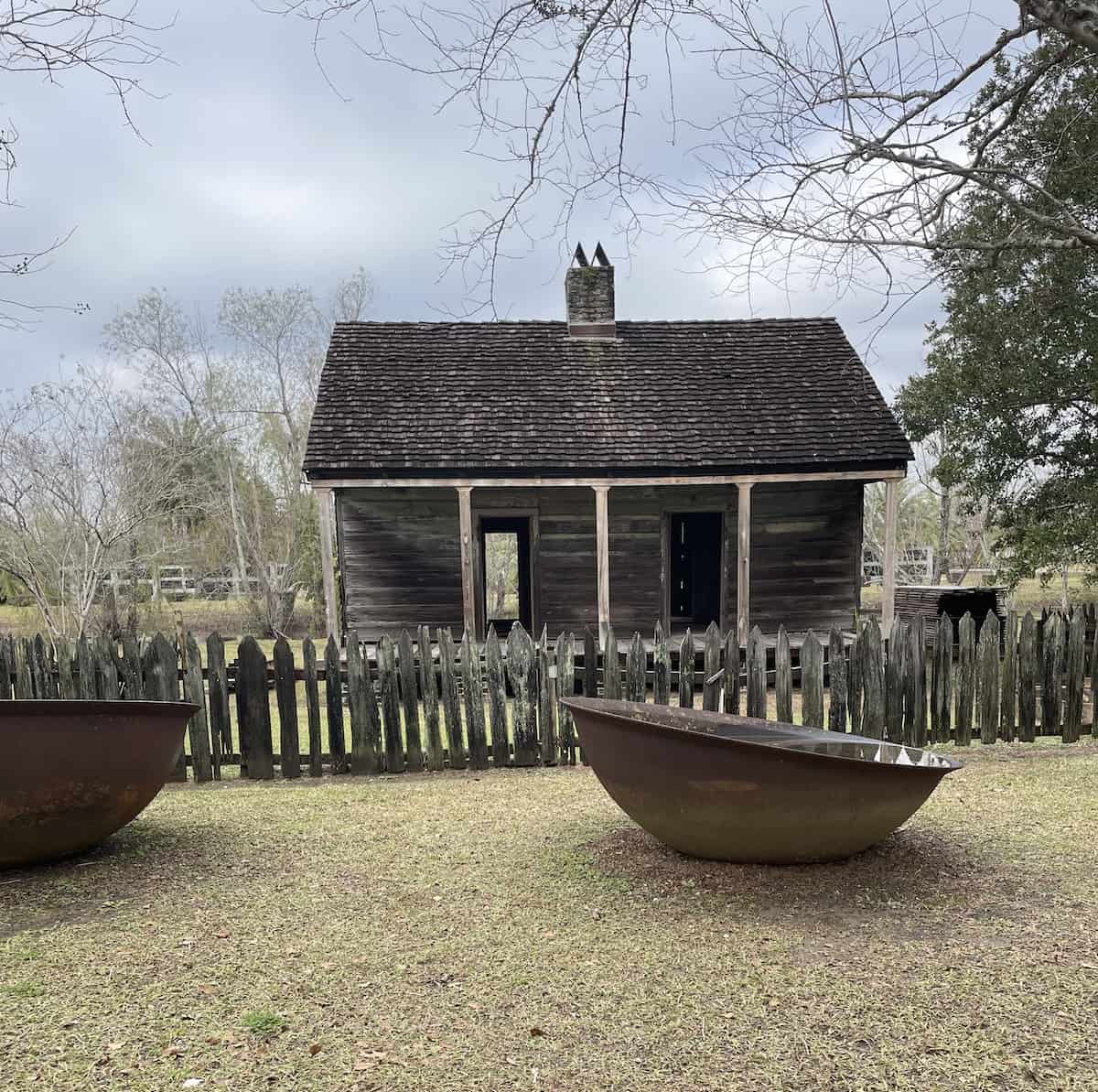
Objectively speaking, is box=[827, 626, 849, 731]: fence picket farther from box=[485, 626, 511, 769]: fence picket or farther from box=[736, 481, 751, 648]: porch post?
box=[736, 481, 751, 648]: porch post

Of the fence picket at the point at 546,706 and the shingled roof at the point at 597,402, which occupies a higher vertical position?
the shingled roof at the point at 597,402

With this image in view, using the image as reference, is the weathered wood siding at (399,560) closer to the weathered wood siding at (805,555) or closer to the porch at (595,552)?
the porch at (595,552)

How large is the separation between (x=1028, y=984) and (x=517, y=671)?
482 cm

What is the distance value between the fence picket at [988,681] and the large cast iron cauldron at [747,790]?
13.1ft

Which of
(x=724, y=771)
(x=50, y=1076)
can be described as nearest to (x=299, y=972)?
(x=50, y=1076)

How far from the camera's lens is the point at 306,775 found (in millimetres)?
7820

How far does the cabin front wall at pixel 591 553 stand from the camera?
15.6 m

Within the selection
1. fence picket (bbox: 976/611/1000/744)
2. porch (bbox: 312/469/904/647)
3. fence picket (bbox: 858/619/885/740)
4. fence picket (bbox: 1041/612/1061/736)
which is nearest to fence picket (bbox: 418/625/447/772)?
fence picket (bbox: 858/619/885/740)

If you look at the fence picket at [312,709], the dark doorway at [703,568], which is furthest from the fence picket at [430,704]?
the dark doorway at [703,568]

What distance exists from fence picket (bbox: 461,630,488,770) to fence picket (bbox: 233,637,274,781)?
1655 mm

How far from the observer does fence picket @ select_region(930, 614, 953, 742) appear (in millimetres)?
8312

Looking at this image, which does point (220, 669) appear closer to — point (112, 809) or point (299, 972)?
point (112, 809)

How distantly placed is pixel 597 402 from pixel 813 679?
8822 mm

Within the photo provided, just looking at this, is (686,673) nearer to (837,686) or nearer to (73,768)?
(837,686)
